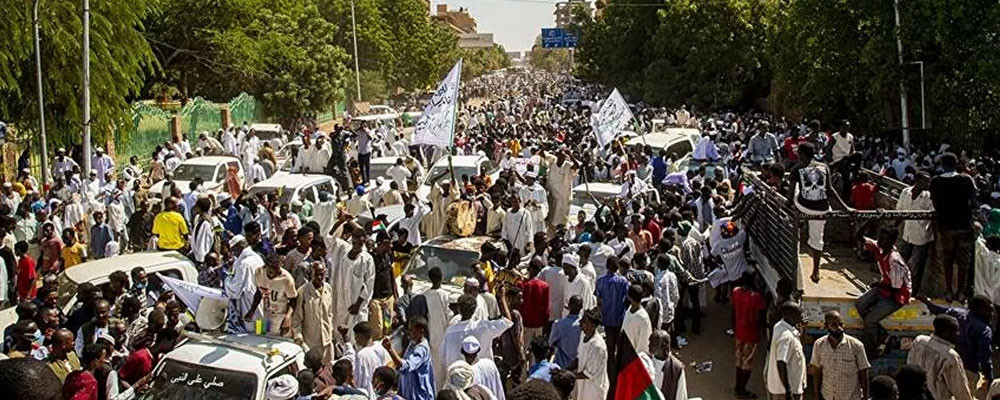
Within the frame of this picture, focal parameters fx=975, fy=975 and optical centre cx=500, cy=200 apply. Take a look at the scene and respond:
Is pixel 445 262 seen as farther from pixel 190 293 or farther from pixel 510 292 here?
pixel 190 293

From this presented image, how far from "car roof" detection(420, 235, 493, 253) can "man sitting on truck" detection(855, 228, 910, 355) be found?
434 cm

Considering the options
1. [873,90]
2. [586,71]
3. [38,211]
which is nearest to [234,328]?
[38,211]

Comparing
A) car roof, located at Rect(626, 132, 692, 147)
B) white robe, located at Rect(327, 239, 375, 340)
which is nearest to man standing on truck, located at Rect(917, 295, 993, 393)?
white robe, located at Rect(327, 239, 375, 340)

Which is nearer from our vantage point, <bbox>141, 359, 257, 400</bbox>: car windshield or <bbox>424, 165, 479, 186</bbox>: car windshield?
<bbox>141, 359, 257, 400</bbox>: car windshield

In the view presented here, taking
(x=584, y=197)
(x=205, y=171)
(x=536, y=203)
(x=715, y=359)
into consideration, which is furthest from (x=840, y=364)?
(x=205, y=171)

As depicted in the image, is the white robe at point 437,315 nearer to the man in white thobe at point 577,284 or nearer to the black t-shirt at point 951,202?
the man in white thobe at point 577,284

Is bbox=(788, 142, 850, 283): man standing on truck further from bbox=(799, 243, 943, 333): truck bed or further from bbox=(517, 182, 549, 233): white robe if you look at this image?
bbox=(517, 182, 549, 233): white robe

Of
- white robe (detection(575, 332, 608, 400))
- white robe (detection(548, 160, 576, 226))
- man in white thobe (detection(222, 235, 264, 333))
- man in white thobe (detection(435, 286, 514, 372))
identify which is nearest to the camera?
white robe (detection(575, 332, 608, 400))

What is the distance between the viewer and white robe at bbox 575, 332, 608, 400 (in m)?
7.59

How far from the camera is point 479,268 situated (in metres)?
9.29

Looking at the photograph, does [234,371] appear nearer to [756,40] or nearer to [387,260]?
[387,260]

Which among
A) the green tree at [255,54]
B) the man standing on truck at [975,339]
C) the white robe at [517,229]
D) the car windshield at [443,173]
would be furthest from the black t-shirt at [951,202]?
the green tree at [255,54]

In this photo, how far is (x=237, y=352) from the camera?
6855 mm

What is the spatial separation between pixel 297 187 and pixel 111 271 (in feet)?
19.7
